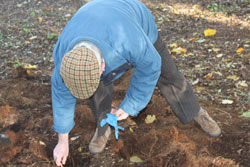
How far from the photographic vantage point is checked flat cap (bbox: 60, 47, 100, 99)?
1.36 metres

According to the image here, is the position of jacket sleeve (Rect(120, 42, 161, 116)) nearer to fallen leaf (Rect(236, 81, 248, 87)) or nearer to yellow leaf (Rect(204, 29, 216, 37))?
fallen leaf (Rect(236, 81, 248, 87))

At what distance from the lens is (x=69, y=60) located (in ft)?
4.49

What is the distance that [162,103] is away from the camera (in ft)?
9.40

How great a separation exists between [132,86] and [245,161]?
1.04m

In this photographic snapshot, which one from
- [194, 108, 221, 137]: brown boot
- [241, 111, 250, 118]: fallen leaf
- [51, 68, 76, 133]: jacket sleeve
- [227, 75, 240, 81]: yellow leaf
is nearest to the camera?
[51, 68, 76, 133]: jacket sleeve

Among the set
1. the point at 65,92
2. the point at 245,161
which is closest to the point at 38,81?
the point at 65,92

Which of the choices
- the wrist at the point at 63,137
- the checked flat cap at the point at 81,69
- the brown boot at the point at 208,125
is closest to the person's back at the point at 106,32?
the checked flat cap at the point at 81,69

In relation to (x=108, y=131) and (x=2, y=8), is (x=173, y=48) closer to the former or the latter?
(x=108, y=131)

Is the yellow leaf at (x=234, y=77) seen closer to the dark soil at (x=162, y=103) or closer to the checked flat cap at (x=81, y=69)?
the dark soil at (x=162, y=103)

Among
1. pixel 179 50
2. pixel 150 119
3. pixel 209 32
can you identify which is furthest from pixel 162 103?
pixel 209 32

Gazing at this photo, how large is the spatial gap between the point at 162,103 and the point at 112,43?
146cm

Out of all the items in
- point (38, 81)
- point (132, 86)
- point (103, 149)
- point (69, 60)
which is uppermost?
point (69, 60)

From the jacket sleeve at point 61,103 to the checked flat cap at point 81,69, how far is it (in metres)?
0.21

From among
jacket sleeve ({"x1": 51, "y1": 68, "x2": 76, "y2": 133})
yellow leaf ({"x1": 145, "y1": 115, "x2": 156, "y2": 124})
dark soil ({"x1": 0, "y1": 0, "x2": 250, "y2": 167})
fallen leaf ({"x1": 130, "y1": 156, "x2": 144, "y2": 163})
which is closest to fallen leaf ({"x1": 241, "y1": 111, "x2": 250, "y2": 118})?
dark soil ({"x1": 0, "y1": 0, "x2": 250, "y2": 167})
